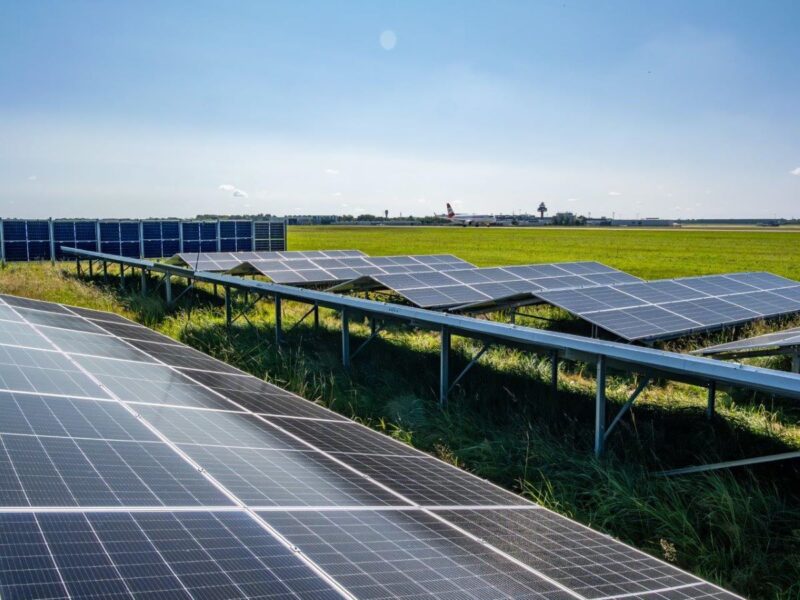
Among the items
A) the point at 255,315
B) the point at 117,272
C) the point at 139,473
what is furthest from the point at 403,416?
the point at 117,272

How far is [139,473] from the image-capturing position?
5.29 m

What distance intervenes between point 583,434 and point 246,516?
678 cm

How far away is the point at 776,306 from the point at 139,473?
726 inches

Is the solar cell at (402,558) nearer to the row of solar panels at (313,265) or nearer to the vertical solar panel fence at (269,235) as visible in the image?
the row of solar panels at (313,265)

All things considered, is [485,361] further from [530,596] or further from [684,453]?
[530,596]

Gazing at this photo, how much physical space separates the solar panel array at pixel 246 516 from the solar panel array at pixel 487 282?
33.6ft

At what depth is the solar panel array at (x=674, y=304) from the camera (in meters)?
14.3

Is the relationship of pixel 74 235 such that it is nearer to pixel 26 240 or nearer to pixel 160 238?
pixel 26 240

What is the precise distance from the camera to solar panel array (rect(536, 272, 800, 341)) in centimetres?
1429

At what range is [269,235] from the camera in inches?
1832

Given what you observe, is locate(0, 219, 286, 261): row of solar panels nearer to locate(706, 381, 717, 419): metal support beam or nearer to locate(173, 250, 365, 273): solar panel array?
locate(173, 250, 365, 273): solar panel array

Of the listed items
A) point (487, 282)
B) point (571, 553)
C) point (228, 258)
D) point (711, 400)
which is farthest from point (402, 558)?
point (228, 258)

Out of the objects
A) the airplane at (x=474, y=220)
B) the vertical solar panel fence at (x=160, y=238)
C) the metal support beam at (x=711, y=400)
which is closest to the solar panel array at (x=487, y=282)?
the metal support beam at (x=711, y=400)

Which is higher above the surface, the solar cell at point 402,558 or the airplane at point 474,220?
the airplane at point 474,220
